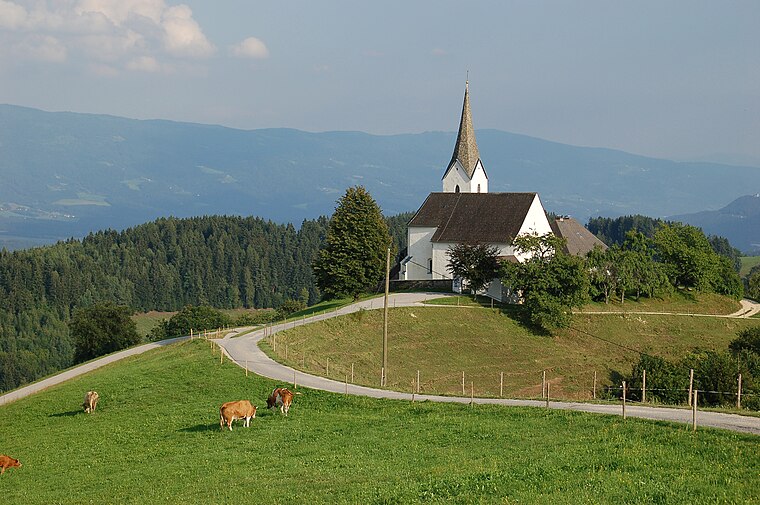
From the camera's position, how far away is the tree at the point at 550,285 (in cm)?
6075

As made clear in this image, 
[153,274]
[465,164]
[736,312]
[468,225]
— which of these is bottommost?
[736,312]

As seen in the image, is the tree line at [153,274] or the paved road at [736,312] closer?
the paved road at [736,312]

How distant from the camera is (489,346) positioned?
57125 mm

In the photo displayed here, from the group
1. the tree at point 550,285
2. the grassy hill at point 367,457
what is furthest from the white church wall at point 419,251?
→ the grassy hill at point 367,457

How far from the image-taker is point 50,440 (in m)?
28.0

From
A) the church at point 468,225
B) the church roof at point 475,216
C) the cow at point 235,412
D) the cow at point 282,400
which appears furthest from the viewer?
the church roof at point 475,216

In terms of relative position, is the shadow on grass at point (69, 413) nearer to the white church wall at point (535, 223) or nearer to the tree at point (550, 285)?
the tree at point (550, 285)

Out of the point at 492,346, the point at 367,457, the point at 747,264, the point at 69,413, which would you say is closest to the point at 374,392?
the point at 69,413

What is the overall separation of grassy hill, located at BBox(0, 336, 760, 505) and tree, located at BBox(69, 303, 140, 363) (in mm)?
45407

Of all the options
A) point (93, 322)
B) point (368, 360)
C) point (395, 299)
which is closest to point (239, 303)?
point (93, 322)

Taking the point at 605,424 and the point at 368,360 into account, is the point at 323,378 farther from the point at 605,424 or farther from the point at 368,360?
the point at 605,424

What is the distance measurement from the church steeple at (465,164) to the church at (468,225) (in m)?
0.10

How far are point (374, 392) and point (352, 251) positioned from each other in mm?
36703

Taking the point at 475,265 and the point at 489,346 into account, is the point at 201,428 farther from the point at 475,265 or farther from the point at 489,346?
the point at 475,265
